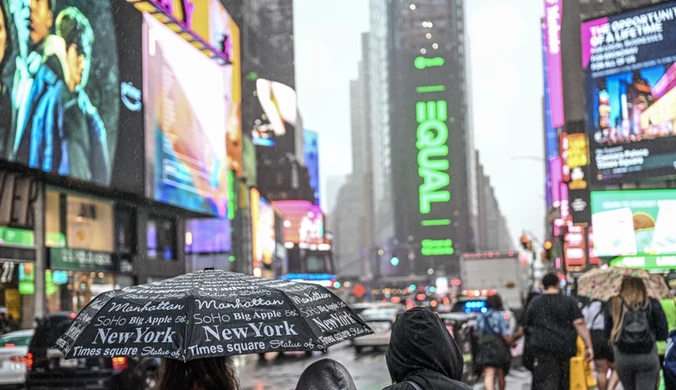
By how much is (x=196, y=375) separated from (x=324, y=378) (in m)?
0.69

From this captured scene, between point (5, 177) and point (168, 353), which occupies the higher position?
point (5, 177)

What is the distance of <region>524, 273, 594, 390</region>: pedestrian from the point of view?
417 inches

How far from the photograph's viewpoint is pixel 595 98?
36969 millimetres

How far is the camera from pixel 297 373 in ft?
75.5

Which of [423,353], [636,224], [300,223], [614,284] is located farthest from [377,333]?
[300,223]

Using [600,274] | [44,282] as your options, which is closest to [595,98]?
[44,282]

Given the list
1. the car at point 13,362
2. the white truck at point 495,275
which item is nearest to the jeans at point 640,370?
the car at point 13,362

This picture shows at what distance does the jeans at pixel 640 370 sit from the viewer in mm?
10172

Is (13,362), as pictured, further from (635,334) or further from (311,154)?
(311,154)

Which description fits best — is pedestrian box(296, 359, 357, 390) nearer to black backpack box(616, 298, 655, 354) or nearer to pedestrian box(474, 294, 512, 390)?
black backpack box(616, 298, 655, 354)

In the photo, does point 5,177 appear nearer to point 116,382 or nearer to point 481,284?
point 116,382

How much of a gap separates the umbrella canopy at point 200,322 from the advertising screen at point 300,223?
116 metres

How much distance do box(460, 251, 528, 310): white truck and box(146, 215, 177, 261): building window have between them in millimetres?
15131

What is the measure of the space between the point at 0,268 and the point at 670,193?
21.6 metres
